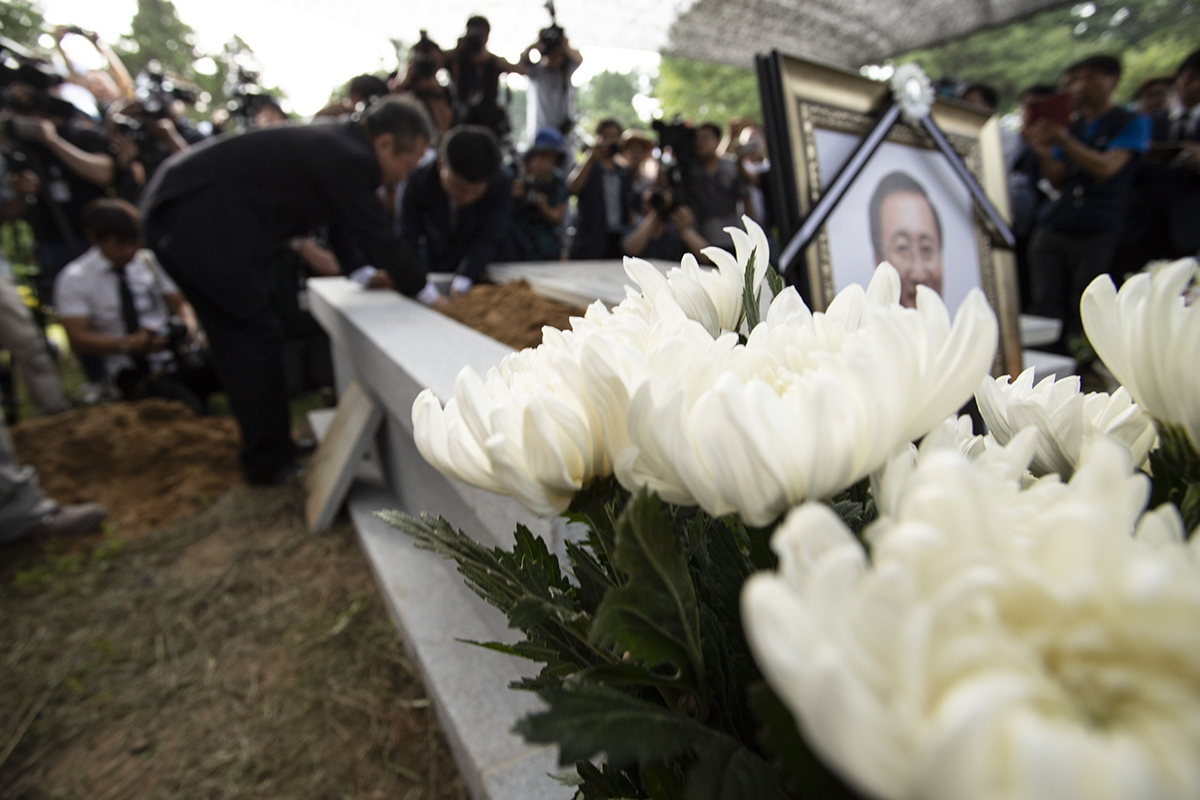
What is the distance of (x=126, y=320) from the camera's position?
4535mm

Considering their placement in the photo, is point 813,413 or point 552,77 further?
point 552,77

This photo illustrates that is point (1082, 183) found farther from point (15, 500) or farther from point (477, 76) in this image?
point (15, 500)

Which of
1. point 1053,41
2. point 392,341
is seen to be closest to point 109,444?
point 392,341

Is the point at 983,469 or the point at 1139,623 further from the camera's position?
the point at 983,469

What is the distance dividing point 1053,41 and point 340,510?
2380 centimetres

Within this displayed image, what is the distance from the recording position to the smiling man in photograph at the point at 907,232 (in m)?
1.39

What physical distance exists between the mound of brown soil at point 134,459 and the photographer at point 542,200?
115 inches

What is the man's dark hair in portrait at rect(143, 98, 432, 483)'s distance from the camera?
9.90 feet

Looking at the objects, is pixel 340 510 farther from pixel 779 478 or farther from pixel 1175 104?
pixel 1175 104

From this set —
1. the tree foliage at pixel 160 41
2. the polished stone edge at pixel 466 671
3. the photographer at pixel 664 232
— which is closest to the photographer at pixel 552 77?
the photographer at pixel 664 232

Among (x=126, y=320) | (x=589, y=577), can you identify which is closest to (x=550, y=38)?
(x=126, y=320)

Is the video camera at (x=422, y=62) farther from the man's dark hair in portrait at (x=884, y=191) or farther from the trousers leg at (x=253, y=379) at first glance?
the man's dark hair in portrait at (x=884, y=191)

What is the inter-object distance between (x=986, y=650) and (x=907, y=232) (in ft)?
4.77

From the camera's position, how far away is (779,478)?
0.88ft
